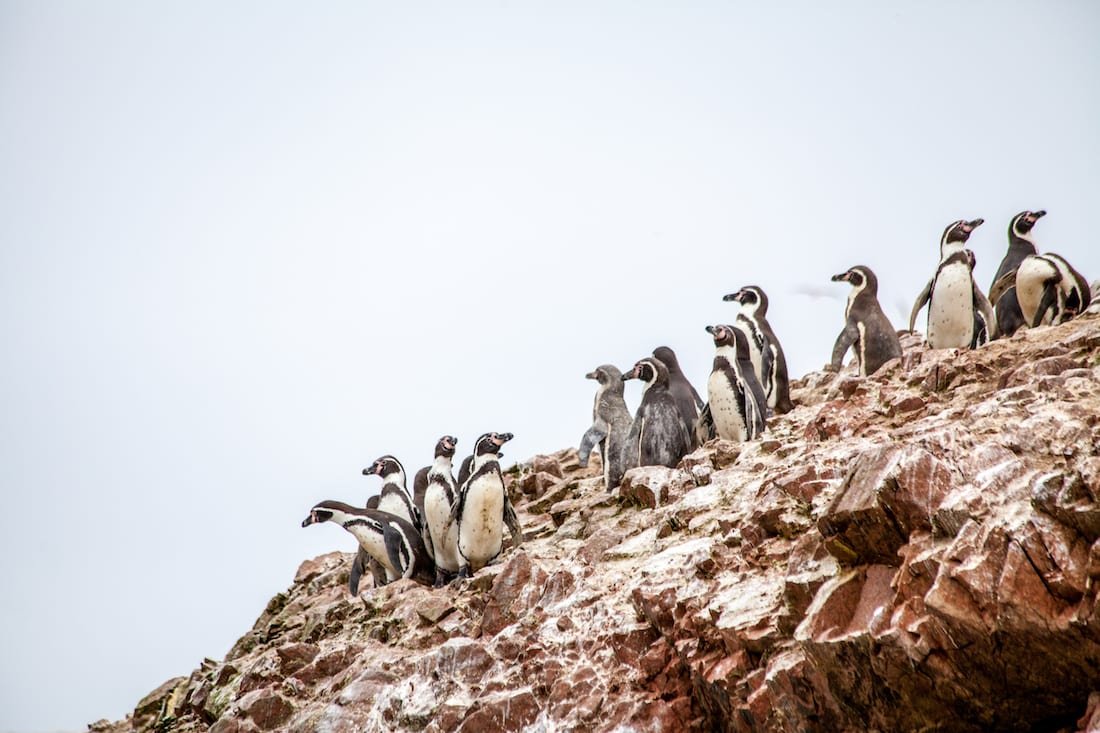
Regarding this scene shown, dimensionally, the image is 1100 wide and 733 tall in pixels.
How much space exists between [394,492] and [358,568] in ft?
4.16

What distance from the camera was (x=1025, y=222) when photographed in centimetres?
1524

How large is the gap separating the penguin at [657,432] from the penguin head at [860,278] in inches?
150

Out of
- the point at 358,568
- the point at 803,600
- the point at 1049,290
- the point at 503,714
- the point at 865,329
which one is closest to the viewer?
the point at 803,600

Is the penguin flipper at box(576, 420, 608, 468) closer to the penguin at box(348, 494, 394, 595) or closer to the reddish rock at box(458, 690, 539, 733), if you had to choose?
the penguin at box(348, 494, 394, 595)

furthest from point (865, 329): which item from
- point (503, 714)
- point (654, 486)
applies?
point (503, 714)

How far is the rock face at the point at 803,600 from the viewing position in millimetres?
4527

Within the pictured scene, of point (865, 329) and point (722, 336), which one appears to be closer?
point (722, 336)

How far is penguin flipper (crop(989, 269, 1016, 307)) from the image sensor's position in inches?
563

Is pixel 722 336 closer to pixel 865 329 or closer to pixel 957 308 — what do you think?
pixel 865 329

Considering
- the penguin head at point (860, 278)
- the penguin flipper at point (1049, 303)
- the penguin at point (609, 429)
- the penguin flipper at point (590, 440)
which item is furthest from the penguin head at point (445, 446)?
the penguin flipper at point (1049, 303)

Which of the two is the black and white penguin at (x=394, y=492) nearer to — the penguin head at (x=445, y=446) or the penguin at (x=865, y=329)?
the penguin head at (x=445, y=446)

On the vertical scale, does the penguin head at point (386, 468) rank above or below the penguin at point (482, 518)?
above

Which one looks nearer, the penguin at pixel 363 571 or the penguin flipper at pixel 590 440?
the penguin at pixel 363 571

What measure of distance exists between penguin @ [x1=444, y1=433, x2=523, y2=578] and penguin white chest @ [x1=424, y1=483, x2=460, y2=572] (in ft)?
0.65
